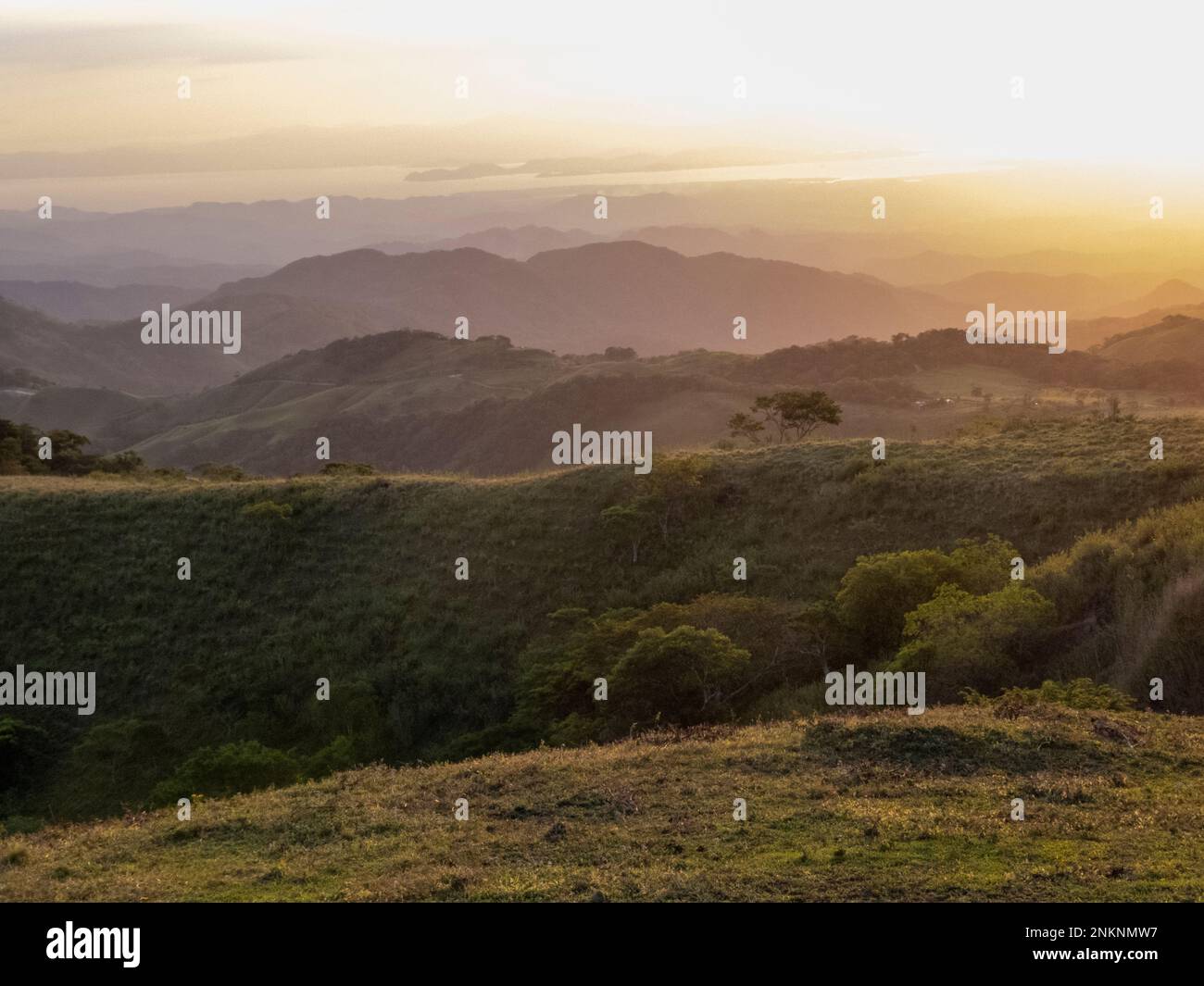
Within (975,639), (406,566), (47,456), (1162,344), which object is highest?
(1162,344)

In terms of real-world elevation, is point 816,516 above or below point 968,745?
above

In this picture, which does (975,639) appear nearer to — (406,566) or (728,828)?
(728,828)

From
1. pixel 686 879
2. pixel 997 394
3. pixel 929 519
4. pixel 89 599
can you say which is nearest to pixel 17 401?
pixel 997 394

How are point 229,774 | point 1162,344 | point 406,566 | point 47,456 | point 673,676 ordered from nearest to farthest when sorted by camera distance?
point 229,774
point 673,676
point 406,566
point 47,456
point 1162,344

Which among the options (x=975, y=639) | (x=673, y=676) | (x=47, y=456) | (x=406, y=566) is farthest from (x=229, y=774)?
(x=47, y=456)

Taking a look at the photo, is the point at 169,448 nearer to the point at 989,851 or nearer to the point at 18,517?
the point at 18,517

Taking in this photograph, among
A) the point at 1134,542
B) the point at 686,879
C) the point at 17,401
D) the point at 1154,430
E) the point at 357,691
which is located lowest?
the point at 357,691

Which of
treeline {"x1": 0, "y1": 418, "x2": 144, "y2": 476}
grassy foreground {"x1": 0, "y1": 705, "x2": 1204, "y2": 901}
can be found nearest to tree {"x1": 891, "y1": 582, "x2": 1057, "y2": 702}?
grassy foreground {"x1": 0, "y1": 705, "x2": 1204, "y2": 901}
